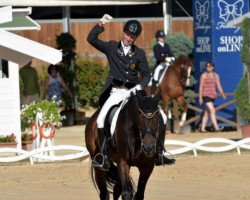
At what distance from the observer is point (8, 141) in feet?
74.8

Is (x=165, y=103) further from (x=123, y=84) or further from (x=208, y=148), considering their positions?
(x=123, y=84)

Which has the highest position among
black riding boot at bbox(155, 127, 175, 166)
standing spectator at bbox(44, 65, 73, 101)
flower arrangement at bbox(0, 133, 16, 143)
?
black riding boot at bbox(155, 127, 175, 166)

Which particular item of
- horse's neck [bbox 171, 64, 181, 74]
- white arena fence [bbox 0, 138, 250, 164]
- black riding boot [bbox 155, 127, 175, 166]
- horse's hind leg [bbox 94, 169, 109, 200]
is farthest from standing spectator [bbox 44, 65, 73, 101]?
black riding boot [bbox 155, 127, 175, 166]

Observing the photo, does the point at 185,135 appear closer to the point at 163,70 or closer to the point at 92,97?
the point at 163,70

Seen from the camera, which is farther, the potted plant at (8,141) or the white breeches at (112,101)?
the potted plant at (8,141)

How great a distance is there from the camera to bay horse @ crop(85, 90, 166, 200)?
43.8 ft

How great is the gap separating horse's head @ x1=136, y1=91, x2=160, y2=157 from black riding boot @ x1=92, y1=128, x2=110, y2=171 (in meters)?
1.05

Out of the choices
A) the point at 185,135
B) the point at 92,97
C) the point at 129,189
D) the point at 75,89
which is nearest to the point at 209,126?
the point at 185,135

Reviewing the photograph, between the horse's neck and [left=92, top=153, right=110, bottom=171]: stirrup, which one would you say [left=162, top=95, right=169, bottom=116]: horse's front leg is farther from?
[left=92, top=153, right=110, bottom=171]: stirrup

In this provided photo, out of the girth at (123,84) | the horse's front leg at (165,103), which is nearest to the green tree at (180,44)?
the horse's front leg at (165,103)

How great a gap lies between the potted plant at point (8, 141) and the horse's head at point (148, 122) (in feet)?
31.2

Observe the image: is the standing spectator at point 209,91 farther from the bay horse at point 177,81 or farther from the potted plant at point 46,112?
the potted plant at point 46,112

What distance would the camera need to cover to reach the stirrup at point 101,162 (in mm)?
14383

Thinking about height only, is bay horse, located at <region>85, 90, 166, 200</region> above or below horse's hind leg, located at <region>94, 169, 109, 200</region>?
above
